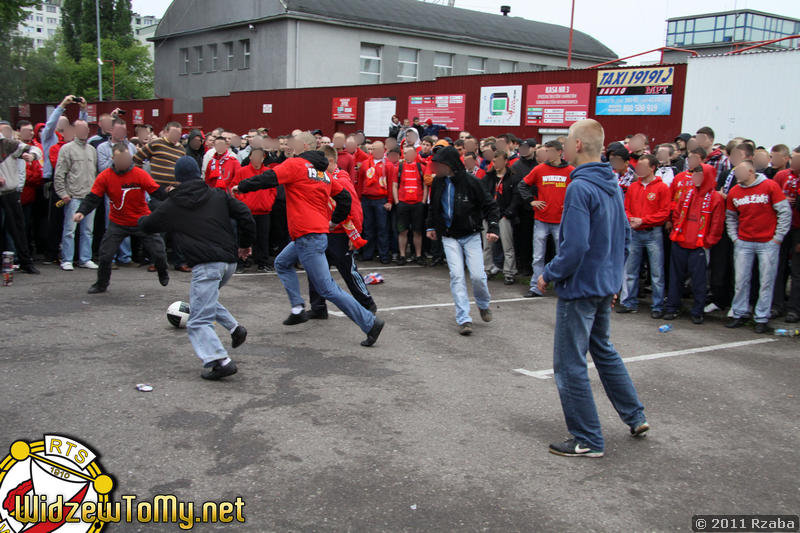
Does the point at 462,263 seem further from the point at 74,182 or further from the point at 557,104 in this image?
the point at 557,104

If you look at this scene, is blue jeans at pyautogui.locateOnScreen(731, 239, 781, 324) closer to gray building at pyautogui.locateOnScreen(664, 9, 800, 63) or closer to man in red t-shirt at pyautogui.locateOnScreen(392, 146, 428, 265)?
man in red t-shirt at pyautogui.locateOnScreen(392, 146, 428, 265)

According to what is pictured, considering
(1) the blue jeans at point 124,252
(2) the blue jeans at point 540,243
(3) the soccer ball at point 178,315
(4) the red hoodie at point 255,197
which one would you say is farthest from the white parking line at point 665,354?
(1) the blue jeans at point 124,252

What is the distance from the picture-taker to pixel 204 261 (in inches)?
239

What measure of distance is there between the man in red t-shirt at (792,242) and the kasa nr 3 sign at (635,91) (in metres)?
6.57

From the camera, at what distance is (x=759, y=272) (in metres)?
8.93

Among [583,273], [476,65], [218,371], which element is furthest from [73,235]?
[476,65]

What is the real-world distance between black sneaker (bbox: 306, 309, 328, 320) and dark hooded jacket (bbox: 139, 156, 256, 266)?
2251 millimetres

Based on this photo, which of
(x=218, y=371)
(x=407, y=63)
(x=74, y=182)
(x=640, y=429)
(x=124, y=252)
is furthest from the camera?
(x=407, y=63)

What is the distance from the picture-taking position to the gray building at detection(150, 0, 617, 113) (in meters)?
34.6

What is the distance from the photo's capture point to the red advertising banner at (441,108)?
20.6m

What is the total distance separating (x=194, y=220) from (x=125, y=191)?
12.9 ft

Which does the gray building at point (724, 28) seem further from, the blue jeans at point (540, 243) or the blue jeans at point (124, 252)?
Answer: the blue jeans at point (124, 252)

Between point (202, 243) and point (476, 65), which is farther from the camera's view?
point (476, 65)

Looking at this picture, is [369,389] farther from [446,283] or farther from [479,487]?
[446,283]
